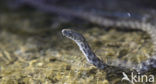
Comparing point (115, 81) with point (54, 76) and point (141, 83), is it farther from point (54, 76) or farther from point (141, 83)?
point (54, 76)

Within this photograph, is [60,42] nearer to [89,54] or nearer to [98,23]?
[89,54]

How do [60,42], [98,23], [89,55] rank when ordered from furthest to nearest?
[98,23] < [60,42] < [89,55]

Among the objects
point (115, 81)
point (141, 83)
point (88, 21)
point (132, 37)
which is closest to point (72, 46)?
point (115, 81)

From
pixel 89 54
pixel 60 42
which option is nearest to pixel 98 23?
pixel 60 42
